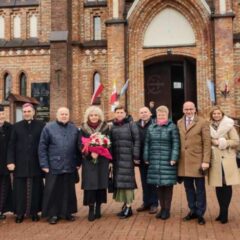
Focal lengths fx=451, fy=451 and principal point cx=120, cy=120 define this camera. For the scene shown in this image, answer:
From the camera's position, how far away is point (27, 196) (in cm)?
783

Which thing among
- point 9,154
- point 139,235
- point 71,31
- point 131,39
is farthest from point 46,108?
point 139,235

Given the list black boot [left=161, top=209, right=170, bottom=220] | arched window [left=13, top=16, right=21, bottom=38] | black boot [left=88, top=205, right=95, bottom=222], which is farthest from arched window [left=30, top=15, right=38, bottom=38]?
black boot [left=161, top=209, right=170, bottom=220]

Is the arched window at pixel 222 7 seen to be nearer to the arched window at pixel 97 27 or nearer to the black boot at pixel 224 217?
the arched window at pixel 97 27

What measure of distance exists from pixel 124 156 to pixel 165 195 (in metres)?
0.97

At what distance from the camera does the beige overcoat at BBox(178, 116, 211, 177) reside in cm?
738

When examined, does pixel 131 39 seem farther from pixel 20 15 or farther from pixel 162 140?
pixel 162 140

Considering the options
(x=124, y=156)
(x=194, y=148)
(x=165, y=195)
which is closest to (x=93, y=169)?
(x=124, y=156)

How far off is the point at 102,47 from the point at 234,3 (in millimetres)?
6106

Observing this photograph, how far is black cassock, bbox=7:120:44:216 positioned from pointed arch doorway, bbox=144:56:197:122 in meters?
12.6

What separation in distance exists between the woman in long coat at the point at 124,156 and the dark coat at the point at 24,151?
1359 mm

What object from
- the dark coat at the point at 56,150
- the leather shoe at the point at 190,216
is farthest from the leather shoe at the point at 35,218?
the leather shoe at the point at 190,216

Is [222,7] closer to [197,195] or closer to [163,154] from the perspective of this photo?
[163,154]

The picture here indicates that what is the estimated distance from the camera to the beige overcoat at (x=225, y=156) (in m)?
7.31

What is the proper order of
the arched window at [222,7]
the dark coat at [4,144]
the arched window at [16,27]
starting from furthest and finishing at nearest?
the arched window at [16,27], the arched window at [222,7], the dark coat at [4,144]
